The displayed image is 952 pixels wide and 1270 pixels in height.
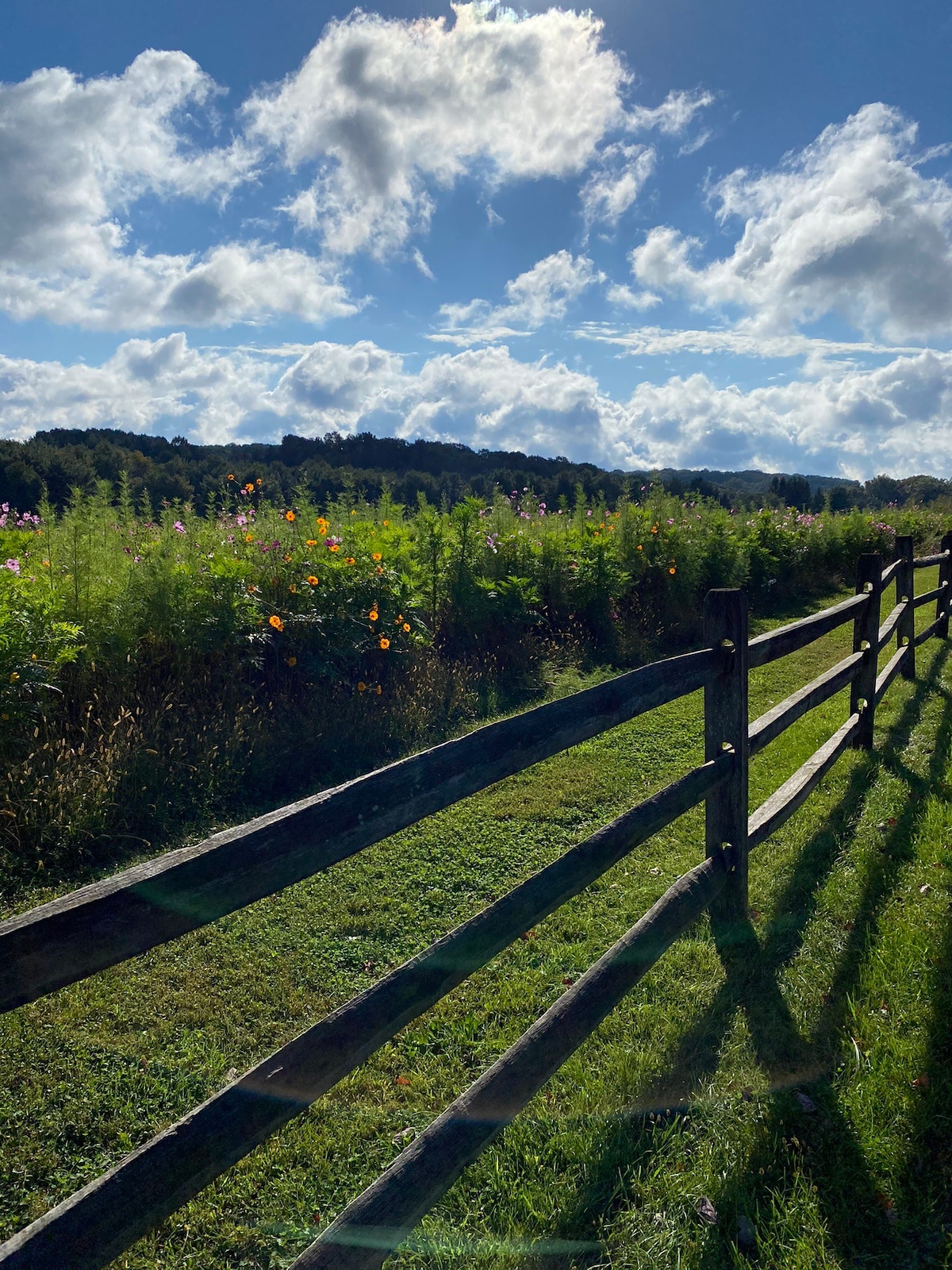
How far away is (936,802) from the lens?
5.05 m

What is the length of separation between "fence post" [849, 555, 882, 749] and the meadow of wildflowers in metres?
3.21

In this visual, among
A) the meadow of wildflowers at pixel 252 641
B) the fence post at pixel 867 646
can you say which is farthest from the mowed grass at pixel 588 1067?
the meadow of wildflowers at pixel 252 641

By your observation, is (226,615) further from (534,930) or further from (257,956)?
(534,930)

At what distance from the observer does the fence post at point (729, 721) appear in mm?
3416

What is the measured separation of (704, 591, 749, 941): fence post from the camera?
3.42 metres

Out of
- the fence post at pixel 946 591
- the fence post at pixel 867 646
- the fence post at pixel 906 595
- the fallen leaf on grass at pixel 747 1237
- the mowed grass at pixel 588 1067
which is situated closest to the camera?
the fallen leaf on grass at pixel 747 1237

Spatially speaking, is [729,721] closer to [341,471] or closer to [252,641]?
[252,641]

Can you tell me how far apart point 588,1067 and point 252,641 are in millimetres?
4353

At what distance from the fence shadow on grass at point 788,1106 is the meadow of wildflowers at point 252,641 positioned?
3.41m

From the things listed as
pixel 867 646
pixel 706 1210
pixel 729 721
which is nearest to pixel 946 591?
pixel 867 646

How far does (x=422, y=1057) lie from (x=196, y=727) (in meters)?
3.32

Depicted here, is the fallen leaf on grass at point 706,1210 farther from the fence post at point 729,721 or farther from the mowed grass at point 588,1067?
the fence post at point 729,721

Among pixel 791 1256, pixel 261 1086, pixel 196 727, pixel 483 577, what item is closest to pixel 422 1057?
pixel 791 1256

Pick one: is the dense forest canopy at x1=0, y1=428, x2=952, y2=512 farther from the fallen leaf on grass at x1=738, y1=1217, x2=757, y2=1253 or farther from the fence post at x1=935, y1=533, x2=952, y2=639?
the fallen leaf on grass at x1=738, y1=1217, x2=757, y2=1253
